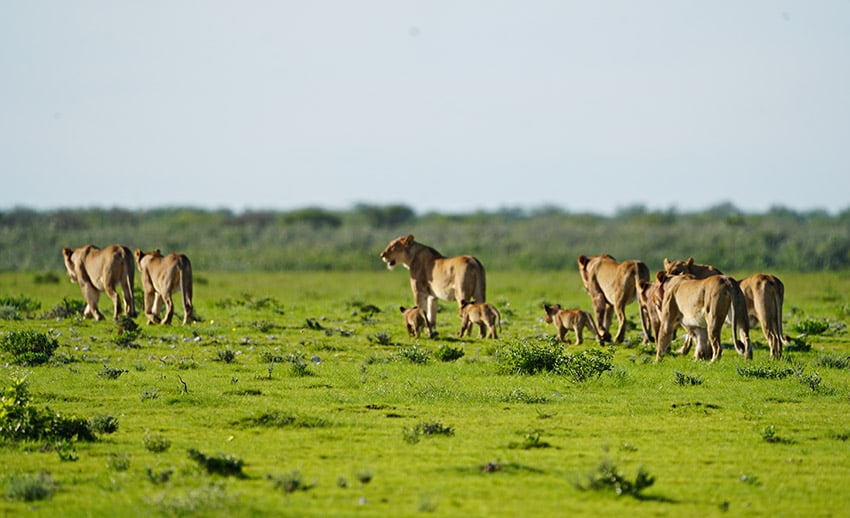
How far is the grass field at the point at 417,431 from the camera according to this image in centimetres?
1143

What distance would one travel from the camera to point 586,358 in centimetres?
1938

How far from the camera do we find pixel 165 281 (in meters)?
28.2

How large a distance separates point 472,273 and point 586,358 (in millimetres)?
8135

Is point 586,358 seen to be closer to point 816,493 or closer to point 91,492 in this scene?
point 816,493

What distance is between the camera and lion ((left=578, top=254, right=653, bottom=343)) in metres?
25.2


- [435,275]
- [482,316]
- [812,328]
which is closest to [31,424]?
[482,316]

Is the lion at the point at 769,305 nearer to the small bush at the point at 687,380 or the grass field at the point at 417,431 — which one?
the grass field at the point at 417,431

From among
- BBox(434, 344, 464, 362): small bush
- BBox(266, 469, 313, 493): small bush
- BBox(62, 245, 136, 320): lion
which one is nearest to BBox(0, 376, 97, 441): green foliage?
BBox(266, 469, 313, 493): small bush

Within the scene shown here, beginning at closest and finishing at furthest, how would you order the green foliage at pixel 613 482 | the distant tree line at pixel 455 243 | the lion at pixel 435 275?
the green foliage at pixel 613 482 → the lion at pixel 435 275 → the distant tree line at pixel 455 243

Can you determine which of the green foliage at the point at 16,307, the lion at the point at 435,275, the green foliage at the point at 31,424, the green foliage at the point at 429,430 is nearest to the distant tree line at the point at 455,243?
the green foliage at the point at 16,307

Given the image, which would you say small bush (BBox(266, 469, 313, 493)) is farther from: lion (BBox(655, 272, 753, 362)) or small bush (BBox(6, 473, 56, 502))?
lion (BBox(655, 272, 753, 362))

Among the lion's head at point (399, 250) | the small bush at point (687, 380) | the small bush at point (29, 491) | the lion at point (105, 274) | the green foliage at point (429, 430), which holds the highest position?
the lion's head at point (399, 250)

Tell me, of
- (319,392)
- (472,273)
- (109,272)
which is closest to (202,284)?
(109,272)

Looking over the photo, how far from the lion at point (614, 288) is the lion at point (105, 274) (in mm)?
11522
